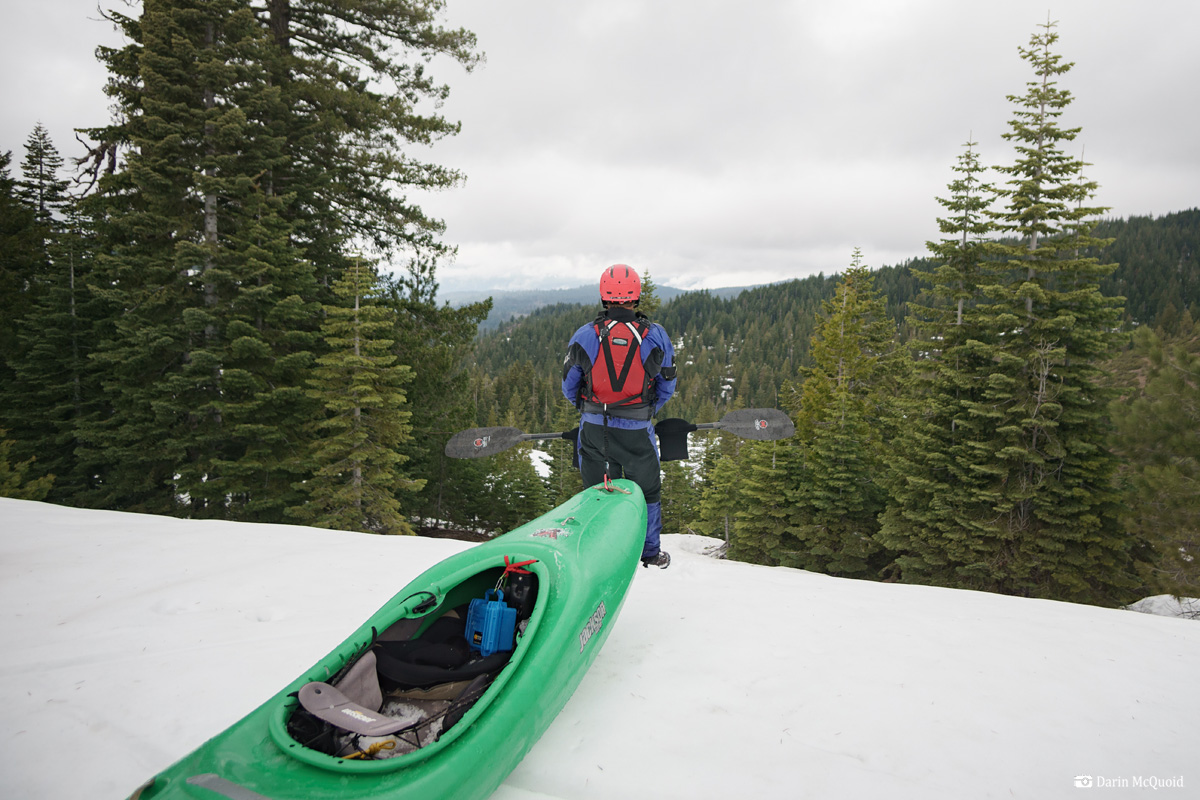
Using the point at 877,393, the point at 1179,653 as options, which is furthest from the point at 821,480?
the point at 1179,653

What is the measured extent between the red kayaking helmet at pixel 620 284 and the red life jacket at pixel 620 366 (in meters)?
0.21

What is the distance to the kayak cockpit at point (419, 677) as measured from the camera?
2.09 metres

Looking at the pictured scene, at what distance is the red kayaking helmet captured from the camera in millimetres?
4785

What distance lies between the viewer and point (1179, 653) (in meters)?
3.97

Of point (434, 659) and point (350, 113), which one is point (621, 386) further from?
point (350, 113)

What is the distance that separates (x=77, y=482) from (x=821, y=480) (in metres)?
25.8

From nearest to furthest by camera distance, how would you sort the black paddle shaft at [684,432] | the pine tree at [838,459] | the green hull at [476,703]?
1. the green hull at [476,703]
2. the black paddle shaft at [684,432]
3. the pine tree at [838,459]

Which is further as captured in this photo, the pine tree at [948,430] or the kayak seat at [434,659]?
the pine tree at [948,430]

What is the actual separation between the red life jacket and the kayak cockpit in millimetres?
2077

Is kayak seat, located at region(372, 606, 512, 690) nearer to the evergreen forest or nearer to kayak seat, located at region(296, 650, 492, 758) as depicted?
kayak seat, located at region(296, 650, 492, 758)

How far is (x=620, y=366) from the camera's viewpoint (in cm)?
467

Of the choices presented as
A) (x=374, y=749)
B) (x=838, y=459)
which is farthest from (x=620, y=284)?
(x=838, y=459)

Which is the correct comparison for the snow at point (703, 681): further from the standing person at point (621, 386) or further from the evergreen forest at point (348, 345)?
the evergreen forest at point (348, 345)

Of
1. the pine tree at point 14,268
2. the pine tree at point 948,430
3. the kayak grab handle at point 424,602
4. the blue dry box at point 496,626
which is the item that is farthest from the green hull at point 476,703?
the pine tree at point 14,268
